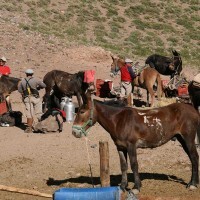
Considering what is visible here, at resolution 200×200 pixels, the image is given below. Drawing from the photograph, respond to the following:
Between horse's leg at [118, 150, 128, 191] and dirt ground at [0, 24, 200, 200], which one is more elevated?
horse's leg at [118, 150, 128, 191]

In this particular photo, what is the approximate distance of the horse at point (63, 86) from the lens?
18156mm

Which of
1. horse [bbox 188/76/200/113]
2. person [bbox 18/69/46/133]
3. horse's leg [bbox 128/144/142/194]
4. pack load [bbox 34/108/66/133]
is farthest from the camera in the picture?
person [bbox 18/69/46/133]

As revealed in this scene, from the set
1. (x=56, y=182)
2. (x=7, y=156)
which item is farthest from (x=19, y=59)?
(x=56, y=182)

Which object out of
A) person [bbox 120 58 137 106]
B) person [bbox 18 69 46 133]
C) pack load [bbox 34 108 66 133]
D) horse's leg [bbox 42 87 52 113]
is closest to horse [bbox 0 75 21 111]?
horse's leg [bbox 42 87 52 113]

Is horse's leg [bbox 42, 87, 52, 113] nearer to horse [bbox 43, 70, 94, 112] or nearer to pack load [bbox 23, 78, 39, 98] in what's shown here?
horse [bbox 43, 70, 94, 112]

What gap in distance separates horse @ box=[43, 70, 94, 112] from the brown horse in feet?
25.4

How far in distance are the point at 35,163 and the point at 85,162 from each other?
1156mm

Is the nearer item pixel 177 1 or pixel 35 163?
pixel 35 163

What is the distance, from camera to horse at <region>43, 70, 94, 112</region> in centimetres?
1816

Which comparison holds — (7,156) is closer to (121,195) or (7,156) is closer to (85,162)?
(85,162)

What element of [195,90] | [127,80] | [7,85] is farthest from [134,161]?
[127,80]

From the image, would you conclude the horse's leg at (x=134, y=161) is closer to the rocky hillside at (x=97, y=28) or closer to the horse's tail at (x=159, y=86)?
the horse's tail at (x=159, y=86)

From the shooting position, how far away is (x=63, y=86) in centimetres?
1828

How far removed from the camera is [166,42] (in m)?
39.8
